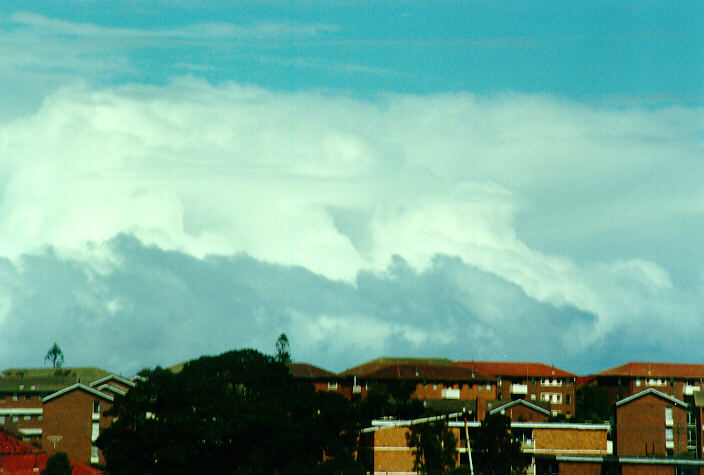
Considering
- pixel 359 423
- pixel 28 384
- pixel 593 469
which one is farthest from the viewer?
pixel 28 384

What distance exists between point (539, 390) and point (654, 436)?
5496cm

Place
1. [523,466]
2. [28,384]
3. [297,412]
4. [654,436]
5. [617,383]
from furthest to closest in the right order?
[617,383] < [28,384] < [654,436] < [297,412] < [523,466]

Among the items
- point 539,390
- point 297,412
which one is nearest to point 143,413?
point 297,412

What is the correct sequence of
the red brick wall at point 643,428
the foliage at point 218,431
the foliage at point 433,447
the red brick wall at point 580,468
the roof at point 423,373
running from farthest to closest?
the roof at point 423,373
the red brick wall at point 643,428
the foliage at point 433,447
the foliage at point 218,431
the red brick wall at point 580,468

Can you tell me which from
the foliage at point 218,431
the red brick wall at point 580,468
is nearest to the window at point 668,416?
the red brick wall at point 580,468

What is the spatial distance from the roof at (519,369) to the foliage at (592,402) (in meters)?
3.24

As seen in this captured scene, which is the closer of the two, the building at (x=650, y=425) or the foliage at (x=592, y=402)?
the building at (x=650, y=425)

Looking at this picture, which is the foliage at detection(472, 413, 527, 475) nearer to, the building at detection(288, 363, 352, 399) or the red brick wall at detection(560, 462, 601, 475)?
the red brick wall at detection(560, 462, 601, 475)

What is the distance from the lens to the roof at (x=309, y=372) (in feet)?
461

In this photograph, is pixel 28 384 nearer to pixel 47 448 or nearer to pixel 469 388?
pixel 47 448

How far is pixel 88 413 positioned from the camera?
10738 centimetres

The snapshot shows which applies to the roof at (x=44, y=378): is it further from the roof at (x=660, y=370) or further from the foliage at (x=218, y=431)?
the roof at (x=660, y=370)

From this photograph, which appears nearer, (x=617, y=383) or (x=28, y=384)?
(x=28, y=384)

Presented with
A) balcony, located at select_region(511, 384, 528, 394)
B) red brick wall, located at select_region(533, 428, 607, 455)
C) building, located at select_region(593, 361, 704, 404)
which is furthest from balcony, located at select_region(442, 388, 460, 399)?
red brick wall, located at select_region(533, 428, 607, 455)
